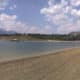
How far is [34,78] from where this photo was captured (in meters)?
11.2

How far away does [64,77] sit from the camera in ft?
37.3

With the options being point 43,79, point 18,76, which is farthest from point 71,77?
point 18,76

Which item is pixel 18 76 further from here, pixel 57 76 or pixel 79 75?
pixel 79 75

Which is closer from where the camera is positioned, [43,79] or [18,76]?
[43,79]

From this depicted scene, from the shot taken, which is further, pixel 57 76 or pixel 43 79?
pixel 57 76

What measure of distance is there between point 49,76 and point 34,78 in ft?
→ 2.75

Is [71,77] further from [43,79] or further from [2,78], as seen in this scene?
[2,78]

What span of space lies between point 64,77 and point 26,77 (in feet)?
5.58

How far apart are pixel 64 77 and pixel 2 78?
281 cm

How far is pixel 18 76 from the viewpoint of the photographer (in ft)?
39.0

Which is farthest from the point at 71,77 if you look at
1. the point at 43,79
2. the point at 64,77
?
the point at 43,79

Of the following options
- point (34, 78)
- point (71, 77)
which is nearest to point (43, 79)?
point (34, 78)

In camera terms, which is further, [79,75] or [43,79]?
[79,75]

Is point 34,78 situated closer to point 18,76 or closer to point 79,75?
point 18,76
